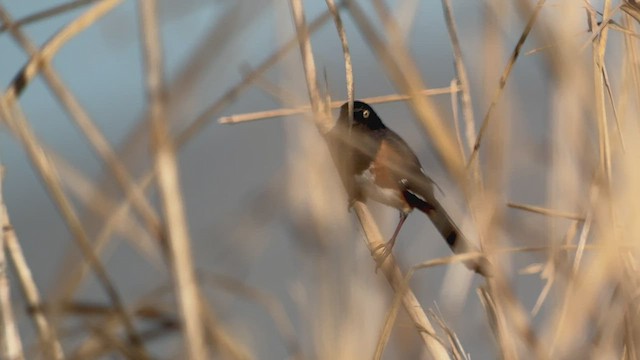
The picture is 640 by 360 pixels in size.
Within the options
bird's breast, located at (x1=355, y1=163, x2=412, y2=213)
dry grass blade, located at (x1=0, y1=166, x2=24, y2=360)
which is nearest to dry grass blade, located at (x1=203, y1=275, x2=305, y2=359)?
dry grass blade, located at (x1=0, y1=166, x2=24, y2=360)

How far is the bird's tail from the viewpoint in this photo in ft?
3.71

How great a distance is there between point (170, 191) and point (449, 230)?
1.18 m

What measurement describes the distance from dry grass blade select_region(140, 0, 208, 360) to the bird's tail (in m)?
0.37

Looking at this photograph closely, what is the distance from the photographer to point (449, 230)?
76.6 inches

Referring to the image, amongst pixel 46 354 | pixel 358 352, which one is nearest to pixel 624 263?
pixel 358 352

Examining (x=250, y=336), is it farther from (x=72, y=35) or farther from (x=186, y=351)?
(x=72, y=35)

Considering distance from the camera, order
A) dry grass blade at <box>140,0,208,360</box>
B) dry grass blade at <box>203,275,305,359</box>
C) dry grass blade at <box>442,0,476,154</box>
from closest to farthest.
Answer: dry grass blade at <box>140,0,208,360</box>, dry grass blade at <box>203,275,305,359</box>, dry grass blade at <box>442,0,476,154</box>

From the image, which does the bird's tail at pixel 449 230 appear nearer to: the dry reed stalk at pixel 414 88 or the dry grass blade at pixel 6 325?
the dry reed stalk at pixel 414 88

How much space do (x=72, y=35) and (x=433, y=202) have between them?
1.31 m

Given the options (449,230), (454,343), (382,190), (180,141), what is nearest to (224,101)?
(180,141)

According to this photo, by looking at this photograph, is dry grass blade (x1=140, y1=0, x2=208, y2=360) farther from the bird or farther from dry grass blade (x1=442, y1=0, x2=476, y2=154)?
the bird

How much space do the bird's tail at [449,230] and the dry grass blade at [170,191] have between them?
0.37m

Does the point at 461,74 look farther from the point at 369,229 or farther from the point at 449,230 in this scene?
the point at 449,230

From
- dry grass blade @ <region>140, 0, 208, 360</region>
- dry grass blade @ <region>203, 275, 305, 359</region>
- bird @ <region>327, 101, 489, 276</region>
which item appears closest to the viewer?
dry grass blade @ <region>140, 0, 208, 360</region>
